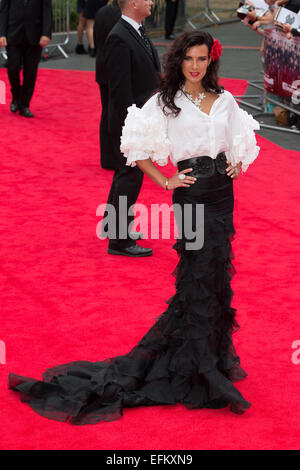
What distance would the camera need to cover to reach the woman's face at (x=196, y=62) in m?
3.37

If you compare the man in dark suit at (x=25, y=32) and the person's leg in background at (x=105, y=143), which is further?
the man in dark suit at (x=25, y=32)

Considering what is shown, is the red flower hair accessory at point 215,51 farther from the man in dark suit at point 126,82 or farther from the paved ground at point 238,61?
the paved ground at point 238,61

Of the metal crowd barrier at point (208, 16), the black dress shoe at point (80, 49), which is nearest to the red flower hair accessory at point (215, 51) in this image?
the black dress shoe at point (80, 49)

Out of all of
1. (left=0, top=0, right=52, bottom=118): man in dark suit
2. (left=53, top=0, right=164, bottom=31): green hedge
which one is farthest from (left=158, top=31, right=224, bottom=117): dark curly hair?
Result: (left=53, top=0, right=164, bottom=31): green hedge

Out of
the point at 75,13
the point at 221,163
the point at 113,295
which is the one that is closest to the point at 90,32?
the point at 75,13

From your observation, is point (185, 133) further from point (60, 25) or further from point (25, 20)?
point (60, 25)

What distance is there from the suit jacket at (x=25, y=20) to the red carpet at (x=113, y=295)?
5.38 ft

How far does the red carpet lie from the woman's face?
1454 mm

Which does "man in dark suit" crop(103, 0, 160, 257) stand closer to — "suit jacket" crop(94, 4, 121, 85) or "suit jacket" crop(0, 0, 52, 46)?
"suit jacket" crop(94, 4, 121, 85)

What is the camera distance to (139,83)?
5.31 metres

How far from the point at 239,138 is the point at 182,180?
325 mm

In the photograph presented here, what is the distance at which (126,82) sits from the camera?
5.19 m
